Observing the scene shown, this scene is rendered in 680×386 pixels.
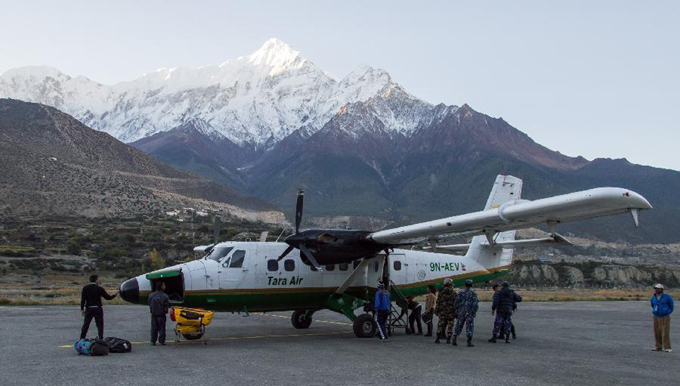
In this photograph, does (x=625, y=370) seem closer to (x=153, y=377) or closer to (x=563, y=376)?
(x=563, y=376)

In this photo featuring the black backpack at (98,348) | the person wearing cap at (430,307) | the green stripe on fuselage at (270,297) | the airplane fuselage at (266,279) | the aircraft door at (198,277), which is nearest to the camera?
the black backpack at (98,348)

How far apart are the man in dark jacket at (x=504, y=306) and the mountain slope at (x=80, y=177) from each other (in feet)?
289

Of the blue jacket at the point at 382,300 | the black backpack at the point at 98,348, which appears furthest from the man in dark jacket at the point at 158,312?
the blue jacket at the point at 382,300

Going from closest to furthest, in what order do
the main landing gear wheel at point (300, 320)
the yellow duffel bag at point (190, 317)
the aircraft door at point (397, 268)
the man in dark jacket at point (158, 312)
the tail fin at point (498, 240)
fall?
the man in dark jacket at point (158, 312), the yellow duffel bag at point (190, 317), the aircraft door at point (397, 268), the main landing gear wheel at point (300, 320), the tail fin at point (498, 240)

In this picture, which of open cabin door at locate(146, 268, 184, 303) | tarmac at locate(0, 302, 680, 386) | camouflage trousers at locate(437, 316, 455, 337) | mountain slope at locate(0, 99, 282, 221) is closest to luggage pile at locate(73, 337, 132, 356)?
tarmac at locate(0, 302, 680, 386)

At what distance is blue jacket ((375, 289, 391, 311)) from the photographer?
68.1 feet

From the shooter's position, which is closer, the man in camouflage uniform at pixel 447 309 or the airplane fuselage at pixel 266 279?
the man in camouflage uniform at pixel 447 309

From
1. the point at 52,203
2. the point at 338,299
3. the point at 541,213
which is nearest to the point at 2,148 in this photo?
the point at 52,203

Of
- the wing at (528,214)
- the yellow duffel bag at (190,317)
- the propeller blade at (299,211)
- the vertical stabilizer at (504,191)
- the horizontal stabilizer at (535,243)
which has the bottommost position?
the yellow duffel bag at (190,317)

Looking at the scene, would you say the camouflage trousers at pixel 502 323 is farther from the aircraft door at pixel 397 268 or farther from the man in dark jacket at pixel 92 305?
the man in dark jacket at pixel 92 305

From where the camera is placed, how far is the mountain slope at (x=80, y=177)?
100625mm

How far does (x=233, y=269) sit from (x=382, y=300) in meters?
4.77

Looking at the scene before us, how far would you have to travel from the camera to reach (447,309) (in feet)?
64.6

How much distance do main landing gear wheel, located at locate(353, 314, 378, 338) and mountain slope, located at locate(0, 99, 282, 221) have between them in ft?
280
